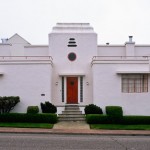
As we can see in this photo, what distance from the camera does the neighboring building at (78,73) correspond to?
2594cm

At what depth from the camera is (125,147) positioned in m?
12.5

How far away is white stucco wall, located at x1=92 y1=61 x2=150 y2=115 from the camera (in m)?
25.7

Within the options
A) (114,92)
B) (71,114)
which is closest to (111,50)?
(114,92)

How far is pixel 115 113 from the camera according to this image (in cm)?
2350

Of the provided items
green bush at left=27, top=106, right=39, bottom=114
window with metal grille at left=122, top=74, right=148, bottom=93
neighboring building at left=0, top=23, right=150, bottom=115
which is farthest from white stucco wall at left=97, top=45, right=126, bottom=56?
green bush at left=27, top=106, right=39, bottom=114

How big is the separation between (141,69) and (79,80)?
5457mm

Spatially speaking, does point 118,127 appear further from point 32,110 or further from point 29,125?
point 32,110

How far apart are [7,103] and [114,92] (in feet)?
27.4

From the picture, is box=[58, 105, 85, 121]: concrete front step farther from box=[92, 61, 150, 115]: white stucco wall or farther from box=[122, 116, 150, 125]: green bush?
box=[122, 116, 150, 125]: green bush

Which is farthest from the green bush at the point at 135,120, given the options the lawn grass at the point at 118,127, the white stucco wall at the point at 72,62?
the white stucco wall at the point at 72,62

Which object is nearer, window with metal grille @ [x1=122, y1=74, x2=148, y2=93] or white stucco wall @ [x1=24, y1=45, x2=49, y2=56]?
window with metal grille @ [x1=122, y1=74, x2=148, y2=93]

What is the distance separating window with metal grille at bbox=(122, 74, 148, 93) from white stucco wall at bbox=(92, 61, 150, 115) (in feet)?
2.05

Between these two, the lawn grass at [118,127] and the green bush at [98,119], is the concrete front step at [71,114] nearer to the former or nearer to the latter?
the green bush at [98,119]

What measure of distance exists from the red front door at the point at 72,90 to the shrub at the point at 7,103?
498 centimetres
